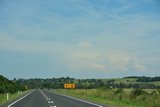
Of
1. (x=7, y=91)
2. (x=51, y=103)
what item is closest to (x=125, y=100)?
(x=51, y=103)

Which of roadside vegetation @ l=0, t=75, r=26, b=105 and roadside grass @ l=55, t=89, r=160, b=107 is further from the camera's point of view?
roadside vegetation @ l=0, t=75, r=26, b=105

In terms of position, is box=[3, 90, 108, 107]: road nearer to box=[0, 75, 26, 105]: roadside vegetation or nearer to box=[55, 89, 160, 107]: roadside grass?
box=[55, 89, 160, 107]: roadside grass

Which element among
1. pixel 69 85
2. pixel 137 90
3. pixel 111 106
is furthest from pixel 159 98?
pixel 69 85

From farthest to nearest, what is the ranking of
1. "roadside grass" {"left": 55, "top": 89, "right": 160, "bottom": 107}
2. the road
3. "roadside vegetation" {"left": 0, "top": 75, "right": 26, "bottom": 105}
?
"roadside vegetation" {"left": 0, "top": 75, "right": 26, "bottom": 105}
the road
"roadside grass" {"left": 55, "top": 89, "right": 160, "bottom": 107}

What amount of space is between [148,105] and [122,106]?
208cm

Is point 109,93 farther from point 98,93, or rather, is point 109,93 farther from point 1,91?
point 1,91

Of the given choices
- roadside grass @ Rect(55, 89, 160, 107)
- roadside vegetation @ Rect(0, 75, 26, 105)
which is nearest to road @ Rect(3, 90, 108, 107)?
roadside grass @ Rect(55, 89, 160, 107)

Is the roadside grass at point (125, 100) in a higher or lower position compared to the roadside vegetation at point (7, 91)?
lower

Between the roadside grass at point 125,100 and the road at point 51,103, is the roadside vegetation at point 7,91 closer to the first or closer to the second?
the road at point 51,103

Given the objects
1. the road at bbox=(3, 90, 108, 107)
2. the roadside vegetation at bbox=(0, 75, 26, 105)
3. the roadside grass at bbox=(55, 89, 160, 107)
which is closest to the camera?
the roadside grass at bbox=(55, 89, 160, 107)

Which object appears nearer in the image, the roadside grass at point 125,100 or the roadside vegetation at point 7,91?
the roadside grass at point 125,100

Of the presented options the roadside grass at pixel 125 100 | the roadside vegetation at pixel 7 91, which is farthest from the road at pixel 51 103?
the roadside vegetation at pixel 7 91

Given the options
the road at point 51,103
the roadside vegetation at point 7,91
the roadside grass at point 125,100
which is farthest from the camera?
the roadside vegetation at point 7,91

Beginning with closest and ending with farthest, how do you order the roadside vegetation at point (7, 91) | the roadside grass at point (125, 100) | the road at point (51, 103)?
1. the roadside grass at point (125, 100)
2. the road at point (51, 103)
3. the roadside vegetation at point (7, 91)
